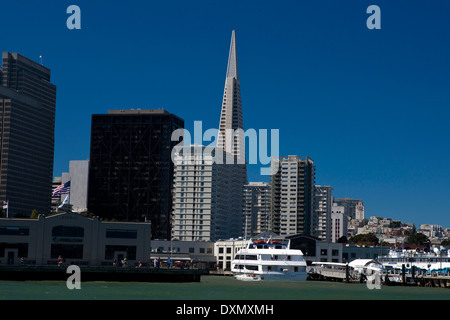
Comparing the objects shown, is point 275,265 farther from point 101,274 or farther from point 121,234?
point 121,234

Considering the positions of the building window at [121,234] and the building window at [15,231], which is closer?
the building window at [15,231]

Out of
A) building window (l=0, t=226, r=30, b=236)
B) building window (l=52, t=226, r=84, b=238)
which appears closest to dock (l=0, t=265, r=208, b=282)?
building window (l=52, t=226, r=84, b=238)

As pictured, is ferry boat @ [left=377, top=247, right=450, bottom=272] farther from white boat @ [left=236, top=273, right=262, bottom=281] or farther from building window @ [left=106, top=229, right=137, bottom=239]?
building window @ [left=106, top=229, right=137, bottom=239]

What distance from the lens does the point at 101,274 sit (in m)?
119

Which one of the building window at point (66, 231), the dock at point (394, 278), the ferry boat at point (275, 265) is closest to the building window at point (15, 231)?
the building window at point (66, 231)

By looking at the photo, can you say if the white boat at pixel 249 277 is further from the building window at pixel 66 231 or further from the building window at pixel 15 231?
the building window at pixel 15 231

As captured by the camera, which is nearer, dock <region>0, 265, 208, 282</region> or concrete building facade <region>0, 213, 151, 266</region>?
dock <region>0, 265, 208, 282</region>

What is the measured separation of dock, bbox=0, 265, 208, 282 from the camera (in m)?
116

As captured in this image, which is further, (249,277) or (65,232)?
(65,232)

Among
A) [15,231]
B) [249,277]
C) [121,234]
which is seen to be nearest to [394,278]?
[249,277]

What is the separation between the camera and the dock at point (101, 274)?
11550cm
